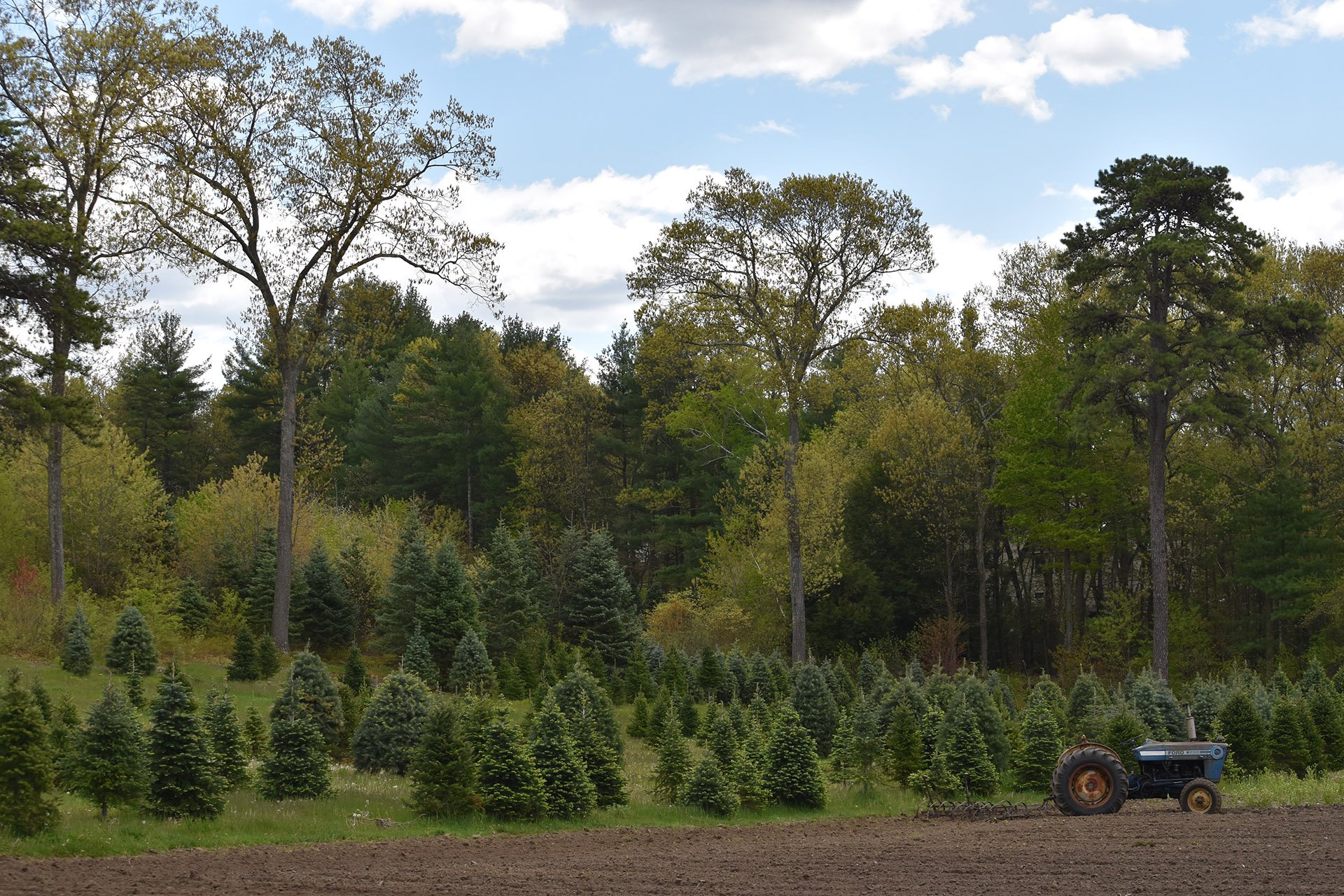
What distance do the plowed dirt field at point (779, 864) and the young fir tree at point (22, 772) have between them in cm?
98

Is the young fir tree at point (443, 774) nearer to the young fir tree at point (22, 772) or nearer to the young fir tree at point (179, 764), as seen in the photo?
the young fir tree at point (179, 764)

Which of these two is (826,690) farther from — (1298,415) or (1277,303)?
(1298,415)

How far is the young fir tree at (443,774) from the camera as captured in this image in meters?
14.6

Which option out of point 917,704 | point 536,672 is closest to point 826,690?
point 917,704

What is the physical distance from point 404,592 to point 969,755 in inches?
637

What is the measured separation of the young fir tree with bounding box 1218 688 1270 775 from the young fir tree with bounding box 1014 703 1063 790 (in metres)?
3.84

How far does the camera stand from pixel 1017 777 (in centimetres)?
2005

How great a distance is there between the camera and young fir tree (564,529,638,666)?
106 feet

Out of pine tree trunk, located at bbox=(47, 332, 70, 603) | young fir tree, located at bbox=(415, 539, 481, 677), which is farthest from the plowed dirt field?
pine tree trunk, located at bbox=(47, 332, 70, 603)

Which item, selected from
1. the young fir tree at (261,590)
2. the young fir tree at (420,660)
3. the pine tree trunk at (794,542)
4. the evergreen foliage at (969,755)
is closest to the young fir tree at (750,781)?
the evergreen foliage at (969,755)

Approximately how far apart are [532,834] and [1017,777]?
10060mm

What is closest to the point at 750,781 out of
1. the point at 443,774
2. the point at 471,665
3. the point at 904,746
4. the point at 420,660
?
the point at 904,746

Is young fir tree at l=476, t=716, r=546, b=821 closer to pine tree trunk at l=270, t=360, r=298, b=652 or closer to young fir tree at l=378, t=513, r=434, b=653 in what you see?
young fir tree at l=378, t=513, r=434, b=653

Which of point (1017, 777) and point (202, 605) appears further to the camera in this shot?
point (202, 605)
